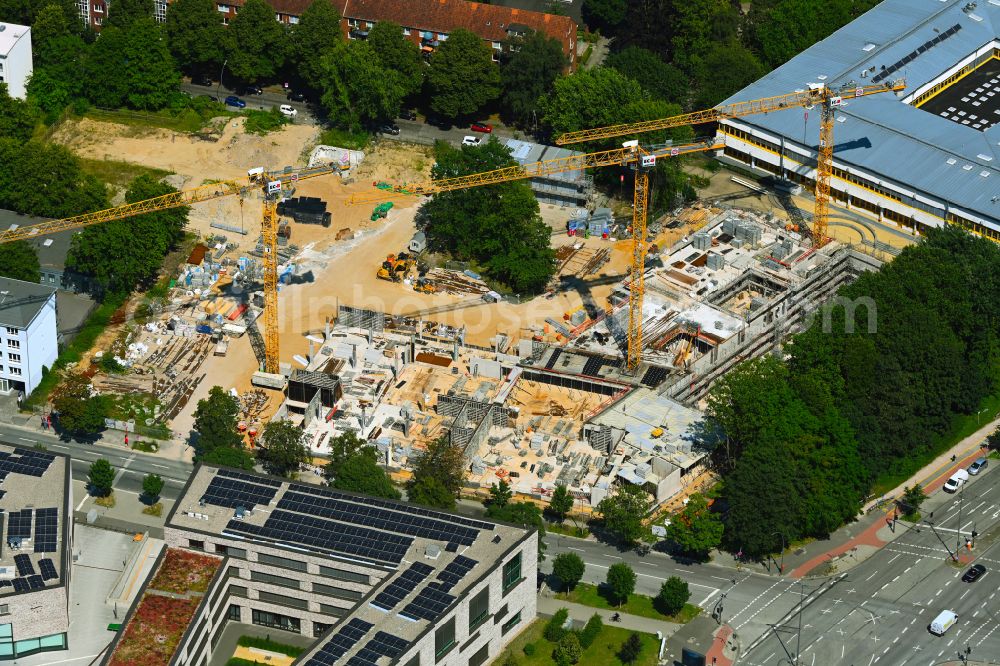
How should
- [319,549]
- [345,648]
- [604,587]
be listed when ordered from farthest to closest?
[604,587] < [319,549] < [345,648]

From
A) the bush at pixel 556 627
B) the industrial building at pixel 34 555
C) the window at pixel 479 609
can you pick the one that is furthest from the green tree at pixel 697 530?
the industrial building at pixel 34 555

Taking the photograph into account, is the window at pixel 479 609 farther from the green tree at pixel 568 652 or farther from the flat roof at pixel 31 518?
the flat roof at pixel 31 518

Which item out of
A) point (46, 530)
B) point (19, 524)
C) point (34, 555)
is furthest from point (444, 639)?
point (19, 524)

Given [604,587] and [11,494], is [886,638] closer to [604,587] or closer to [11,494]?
[604,587]

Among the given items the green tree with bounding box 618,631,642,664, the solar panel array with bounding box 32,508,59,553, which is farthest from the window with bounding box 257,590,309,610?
the green tree with bounding box 618,631,642,664

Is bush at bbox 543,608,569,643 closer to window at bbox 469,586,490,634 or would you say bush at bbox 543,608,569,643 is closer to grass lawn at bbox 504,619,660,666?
grass lawn at bbox 504,619,660,666

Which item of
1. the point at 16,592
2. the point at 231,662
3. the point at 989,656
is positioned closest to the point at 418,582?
the point at 231,662

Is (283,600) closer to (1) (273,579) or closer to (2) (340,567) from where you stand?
(1) (273,579)
